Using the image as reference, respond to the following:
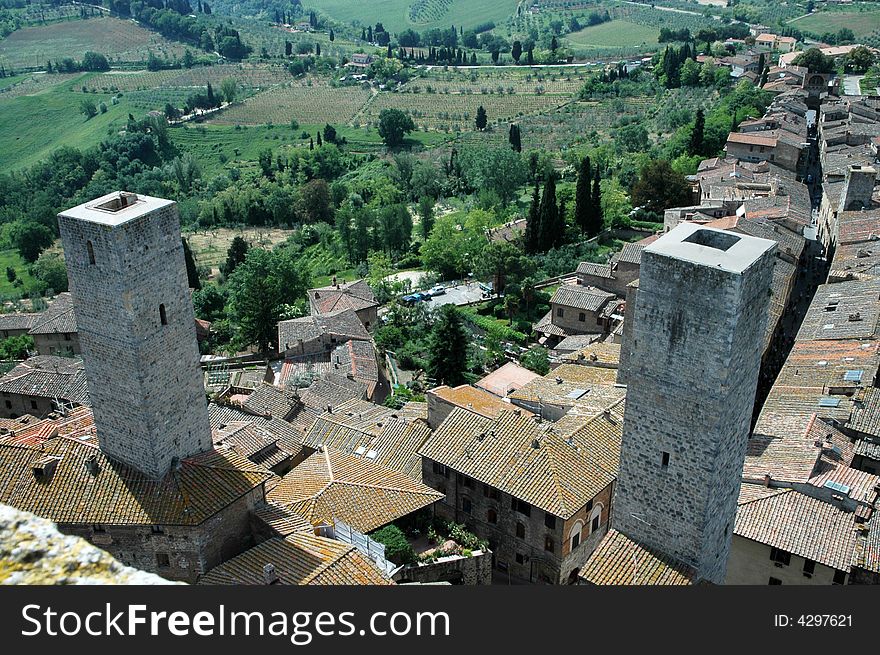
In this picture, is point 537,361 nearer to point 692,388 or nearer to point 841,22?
point 692,388

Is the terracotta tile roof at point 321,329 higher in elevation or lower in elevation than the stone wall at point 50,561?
lower

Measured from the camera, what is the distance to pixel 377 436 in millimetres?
37406

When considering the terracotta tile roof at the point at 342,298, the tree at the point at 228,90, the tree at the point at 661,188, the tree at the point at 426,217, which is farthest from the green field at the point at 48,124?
the tree at the point at 661,188

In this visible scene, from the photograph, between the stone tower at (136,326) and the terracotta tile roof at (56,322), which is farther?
the terracotta tile roof at (56,322)

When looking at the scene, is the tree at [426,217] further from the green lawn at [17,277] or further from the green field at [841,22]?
the green field at [841,22]

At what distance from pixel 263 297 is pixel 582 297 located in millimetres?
23265

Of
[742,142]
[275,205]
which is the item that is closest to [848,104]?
[742,142]

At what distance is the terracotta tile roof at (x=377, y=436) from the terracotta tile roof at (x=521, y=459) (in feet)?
8.99

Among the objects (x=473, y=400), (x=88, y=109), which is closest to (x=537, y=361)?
(x=473, y=400)

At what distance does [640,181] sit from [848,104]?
30850 mm

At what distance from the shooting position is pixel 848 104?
88.4 metres

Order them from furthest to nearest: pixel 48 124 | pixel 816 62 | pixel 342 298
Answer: pixel 48 124 → pixel 816 62 → pixel 342 298

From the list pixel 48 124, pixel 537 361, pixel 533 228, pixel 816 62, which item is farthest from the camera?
pixel 48 124

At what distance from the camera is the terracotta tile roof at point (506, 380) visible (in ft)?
146
